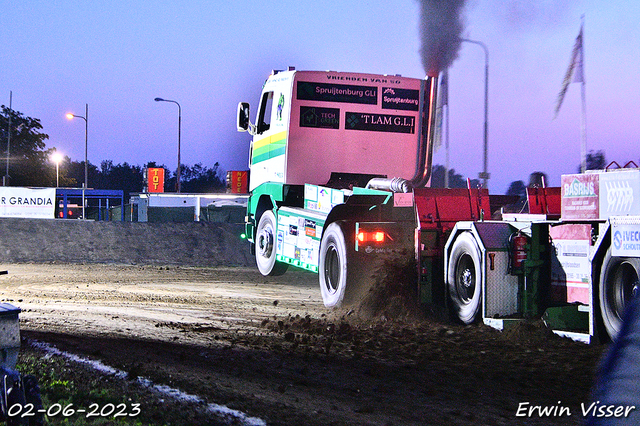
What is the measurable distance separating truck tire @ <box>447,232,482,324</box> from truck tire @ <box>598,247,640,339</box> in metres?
1.75

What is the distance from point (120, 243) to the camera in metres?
24.1

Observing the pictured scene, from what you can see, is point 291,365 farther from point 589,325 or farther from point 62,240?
point 62,240

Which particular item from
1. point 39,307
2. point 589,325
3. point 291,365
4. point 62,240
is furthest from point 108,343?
point 62,240

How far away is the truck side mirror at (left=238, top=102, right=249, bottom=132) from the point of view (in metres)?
14.6

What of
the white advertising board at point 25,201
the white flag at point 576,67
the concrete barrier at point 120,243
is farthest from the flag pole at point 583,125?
the white advertising board at point 25,201

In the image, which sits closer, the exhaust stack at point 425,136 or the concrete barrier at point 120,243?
the exhaust stack at point 425,136

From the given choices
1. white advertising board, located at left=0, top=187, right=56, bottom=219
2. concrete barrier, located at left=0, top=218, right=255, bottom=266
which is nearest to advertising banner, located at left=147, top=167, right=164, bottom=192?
white advertising board, located at left=0, top=187, right=56, bottom=219

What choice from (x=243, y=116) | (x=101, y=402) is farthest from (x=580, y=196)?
(x=243, y=116)

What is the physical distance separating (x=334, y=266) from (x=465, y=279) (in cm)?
268

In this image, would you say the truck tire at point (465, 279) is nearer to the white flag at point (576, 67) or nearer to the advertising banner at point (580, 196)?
the advertising banner at point (580, 196)

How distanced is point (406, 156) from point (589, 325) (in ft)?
21.6

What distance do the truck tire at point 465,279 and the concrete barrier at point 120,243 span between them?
48.2ft

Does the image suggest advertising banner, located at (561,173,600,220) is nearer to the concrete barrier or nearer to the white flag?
the white flag

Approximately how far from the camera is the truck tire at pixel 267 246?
14680 millimetres
